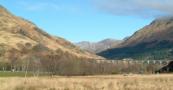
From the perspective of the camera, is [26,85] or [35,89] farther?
[26,85]

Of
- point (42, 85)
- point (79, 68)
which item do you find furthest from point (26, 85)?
point (79, 68)

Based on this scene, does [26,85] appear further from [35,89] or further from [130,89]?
[130,89]

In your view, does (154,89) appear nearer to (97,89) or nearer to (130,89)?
(130,89)

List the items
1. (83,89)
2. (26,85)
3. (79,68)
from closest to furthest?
(83,89) → (26,85) → (79,68)

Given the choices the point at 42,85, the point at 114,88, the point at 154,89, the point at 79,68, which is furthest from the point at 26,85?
the point at 79,68

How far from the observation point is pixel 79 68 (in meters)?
192

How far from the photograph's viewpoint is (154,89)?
1454 inches

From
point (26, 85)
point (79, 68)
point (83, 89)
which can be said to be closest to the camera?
point (83, 89)

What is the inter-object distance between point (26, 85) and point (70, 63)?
515 ft

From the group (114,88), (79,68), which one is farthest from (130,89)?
(79,68)

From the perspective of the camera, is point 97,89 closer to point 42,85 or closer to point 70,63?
point 42,85

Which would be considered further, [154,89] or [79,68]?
[79,68]

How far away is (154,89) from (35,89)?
32.7 ft

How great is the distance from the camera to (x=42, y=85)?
1597 inches
